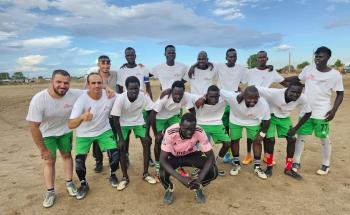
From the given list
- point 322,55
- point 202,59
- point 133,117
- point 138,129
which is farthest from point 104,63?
point 322,55

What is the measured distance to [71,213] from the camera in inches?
181

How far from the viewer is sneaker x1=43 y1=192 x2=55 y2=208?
15.8 feet

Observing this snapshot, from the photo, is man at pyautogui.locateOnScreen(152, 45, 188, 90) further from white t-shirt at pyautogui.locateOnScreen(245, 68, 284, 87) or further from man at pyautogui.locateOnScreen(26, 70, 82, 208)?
man at pyautogui.locateOnScreen(26, 70, 82, 208)

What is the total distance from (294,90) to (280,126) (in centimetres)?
86

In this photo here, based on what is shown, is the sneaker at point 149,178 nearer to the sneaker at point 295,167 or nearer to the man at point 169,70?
the man at point 169,70

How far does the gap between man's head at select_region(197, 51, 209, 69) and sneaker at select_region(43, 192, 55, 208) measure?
3.61m

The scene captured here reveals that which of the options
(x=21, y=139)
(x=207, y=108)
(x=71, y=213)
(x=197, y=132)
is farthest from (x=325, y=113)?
(x=21, y=139)

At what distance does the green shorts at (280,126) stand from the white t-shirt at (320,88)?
46 cm

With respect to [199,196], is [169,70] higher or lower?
higher

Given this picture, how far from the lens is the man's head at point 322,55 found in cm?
557

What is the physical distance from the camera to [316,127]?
5906 millimetres

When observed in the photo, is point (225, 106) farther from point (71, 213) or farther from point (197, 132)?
point (71, 213)

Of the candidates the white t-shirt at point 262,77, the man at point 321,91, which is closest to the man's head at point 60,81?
the white t-shirt at point 262,77

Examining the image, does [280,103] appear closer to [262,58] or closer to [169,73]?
[262,58]
